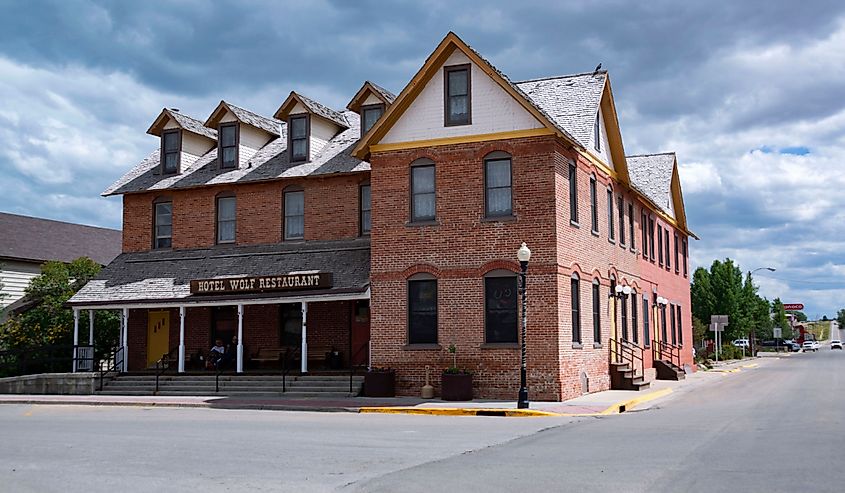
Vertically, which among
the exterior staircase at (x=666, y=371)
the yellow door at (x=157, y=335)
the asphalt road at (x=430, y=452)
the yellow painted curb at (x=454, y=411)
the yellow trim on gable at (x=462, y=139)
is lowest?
the yellow painted curb at (x=454, y=411)

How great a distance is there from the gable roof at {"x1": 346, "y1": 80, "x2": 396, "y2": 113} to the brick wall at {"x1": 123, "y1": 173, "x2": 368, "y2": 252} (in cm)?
266

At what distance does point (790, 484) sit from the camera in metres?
9.41

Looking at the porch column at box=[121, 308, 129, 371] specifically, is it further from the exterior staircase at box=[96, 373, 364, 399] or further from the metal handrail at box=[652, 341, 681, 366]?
the metal handrail at box=[652, 341, 681, 366]

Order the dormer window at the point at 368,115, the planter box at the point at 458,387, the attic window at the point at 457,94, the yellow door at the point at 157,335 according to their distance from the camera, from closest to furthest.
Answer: the planter box at the point at 458,387 < the attic window at the point at 457,94 < the dormer window at the point at 368,115 < the yellow door at the point at 157,335

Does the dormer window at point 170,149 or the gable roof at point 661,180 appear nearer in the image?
the dormer window at point 170,149

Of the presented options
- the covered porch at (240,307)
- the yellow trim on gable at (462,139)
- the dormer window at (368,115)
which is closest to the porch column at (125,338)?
the covered porch at (240,307)

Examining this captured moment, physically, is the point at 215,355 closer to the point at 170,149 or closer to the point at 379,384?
the point at 379,384

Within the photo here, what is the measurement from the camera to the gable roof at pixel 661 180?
40875 mm

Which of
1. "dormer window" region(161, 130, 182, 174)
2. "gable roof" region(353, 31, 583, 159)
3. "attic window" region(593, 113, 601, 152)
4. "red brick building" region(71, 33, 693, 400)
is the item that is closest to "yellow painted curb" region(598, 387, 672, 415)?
"red brick building" region(71, 33, 693, 400)

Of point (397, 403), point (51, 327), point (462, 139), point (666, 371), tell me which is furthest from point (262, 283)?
point (666, 371)

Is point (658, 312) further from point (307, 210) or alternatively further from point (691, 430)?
point (691, 430)

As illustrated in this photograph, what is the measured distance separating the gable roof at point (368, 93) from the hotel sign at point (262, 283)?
258 inches

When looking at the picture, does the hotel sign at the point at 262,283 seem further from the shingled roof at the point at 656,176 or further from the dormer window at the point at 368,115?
the shingled roof at the point at 656,176

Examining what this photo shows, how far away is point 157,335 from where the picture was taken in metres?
31.9
